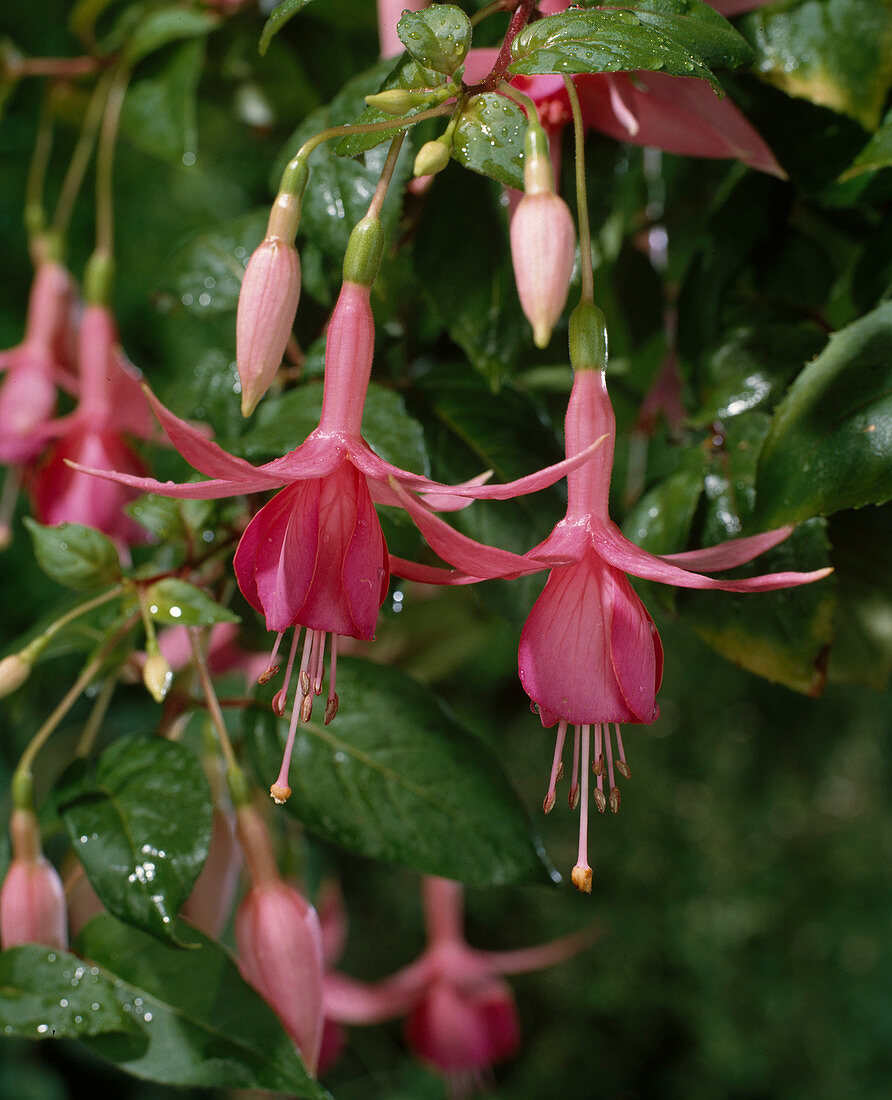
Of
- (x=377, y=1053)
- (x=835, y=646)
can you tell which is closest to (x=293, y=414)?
(x=835, y=646)

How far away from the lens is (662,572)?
263mm

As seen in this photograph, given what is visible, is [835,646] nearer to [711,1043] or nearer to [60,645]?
[60,645]

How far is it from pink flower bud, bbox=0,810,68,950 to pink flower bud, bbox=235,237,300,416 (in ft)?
0.72

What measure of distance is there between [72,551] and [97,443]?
0.46 feet

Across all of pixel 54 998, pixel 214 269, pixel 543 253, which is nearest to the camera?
pixel 543 253

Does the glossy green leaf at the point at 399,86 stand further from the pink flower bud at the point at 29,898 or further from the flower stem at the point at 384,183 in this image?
the pink flower bud at the point at 29,898

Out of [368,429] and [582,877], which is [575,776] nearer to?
[582,877]

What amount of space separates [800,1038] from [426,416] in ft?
4.36

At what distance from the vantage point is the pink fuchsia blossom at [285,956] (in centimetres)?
37

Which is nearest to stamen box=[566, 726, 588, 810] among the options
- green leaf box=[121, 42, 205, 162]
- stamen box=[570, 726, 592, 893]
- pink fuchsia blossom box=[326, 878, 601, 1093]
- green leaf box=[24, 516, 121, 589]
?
stamen box=[570, 726, 592, 893]

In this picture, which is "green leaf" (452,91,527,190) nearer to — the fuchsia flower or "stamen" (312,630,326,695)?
"stamen" (312,630,326,695)

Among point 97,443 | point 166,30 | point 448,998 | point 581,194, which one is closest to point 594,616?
point 581,194

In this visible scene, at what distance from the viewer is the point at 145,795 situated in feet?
1.19

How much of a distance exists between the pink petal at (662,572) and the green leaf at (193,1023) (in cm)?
21
